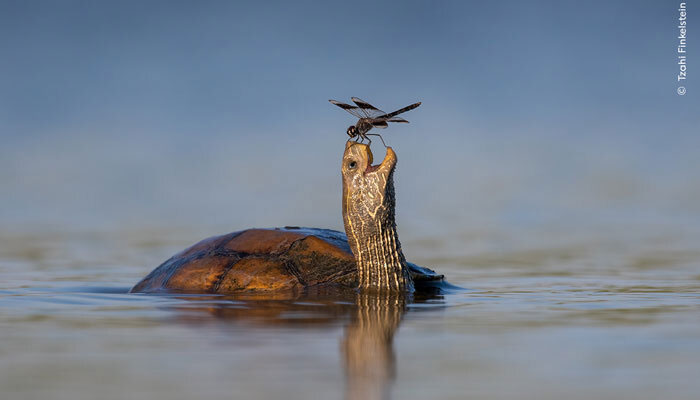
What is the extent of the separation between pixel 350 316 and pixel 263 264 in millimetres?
1836

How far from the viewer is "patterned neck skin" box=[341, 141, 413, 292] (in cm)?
610

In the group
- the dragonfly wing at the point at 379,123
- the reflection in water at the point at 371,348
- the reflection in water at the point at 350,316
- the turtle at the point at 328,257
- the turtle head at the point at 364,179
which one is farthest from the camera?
the dragonfly wing at the point at 379,123

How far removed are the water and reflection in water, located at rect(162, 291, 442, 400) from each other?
13 mm

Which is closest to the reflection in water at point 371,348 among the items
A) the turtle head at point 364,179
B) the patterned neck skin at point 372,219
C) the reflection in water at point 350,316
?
the reflection in water at point 350,316

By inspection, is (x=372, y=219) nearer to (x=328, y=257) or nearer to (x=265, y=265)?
(x=328, y=257)

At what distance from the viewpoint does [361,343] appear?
12.5 ft

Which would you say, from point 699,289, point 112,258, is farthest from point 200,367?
point 112,258

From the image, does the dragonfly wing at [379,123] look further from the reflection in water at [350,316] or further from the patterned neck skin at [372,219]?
the reflection in water at [350,316]

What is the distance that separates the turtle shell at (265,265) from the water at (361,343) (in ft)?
1.39

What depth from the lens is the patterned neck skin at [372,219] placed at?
610 cm

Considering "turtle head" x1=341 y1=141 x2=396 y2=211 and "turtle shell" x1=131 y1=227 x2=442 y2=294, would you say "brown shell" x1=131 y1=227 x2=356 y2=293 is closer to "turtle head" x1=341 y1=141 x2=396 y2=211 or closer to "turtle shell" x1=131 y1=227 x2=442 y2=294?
"turtle shell" x1=131 y1=227 x2=442 y2=294

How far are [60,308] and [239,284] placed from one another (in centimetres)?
147

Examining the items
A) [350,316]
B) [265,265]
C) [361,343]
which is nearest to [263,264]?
[265,265]

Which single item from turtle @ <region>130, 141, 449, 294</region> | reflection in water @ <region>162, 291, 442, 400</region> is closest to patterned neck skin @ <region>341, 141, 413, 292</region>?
turtle @ <region>130, 141, 449, 294</region>
